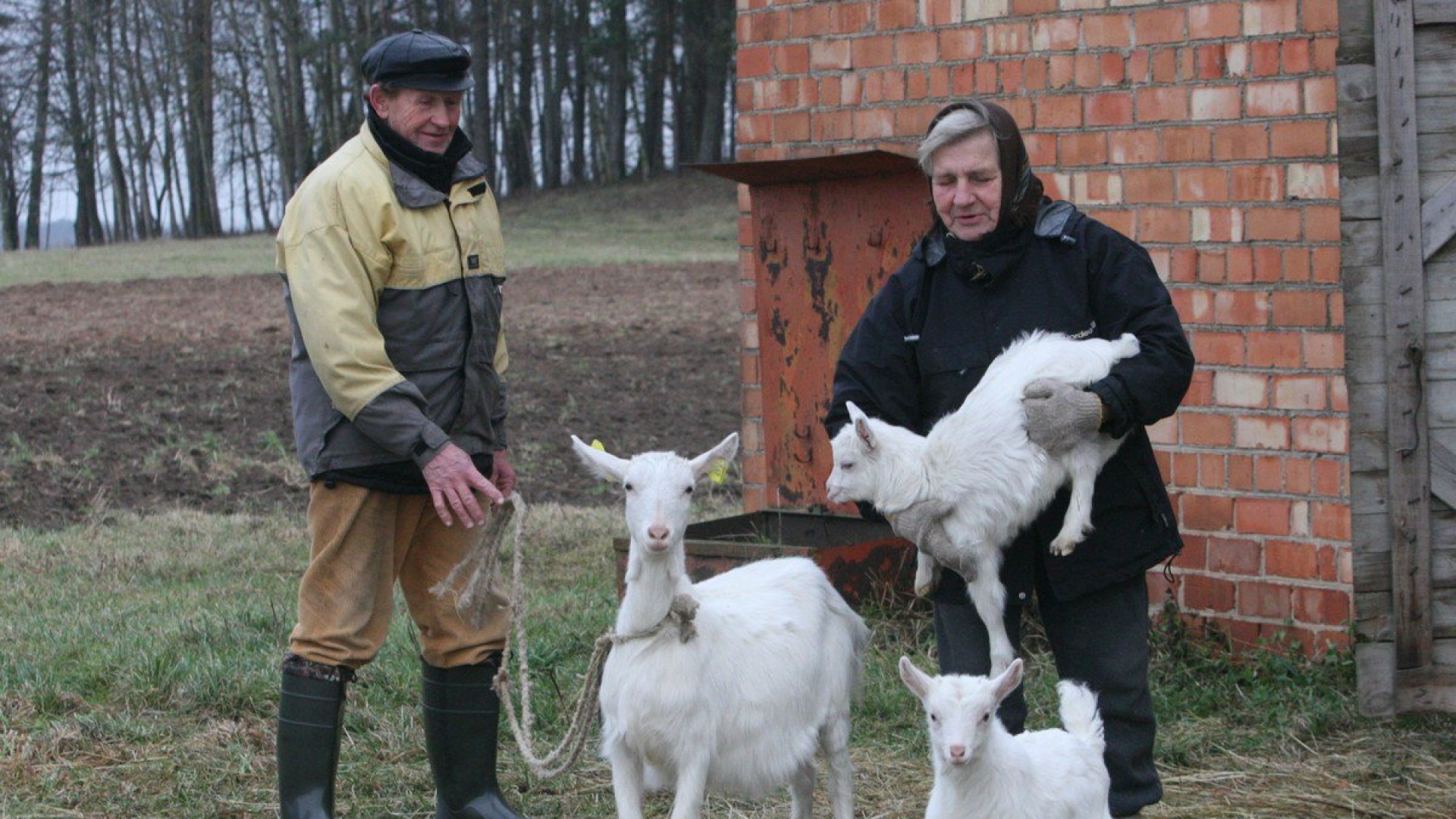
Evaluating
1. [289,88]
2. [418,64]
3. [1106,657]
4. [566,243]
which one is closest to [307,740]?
[418,64]

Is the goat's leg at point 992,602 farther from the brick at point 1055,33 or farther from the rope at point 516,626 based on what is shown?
the brick at point 1055,33

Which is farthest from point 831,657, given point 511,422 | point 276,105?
point 276,105

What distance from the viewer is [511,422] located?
13.3 m

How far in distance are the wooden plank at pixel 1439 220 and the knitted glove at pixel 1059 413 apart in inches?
85.4

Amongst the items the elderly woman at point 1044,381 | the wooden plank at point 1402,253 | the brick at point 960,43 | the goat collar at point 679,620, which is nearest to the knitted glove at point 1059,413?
the elderly woman at point 1044,381

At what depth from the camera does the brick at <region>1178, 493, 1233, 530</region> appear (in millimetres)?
6508

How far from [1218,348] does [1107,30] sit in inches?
54.1

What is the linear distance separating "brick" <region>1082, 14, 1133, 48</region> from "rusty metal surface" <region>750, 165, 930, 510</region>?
94cm

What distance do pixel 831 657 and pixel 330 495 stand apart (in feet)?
4.92

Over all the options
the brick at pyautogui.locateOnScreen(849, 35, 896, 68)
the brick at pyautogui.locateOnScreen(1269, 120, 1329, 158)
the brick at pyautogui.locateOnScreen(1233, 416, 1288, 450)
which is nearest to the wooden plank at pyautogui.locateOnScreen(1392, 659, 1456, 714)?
the brick at pyautogui.locateOnScreen(1233, 416, 1288, 450)

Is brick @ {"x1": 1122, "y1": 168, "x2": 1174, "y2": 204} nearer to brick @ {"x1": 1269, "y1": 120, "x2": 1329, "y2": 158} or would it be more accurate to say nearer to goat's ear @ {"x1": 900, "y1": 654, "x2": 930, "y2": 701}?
brick @ {"x1": 1269, "y1": 120, "x2": 1329, "y2": 158}

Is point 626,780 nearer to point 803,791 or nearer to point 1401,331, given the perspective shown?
point 803,791

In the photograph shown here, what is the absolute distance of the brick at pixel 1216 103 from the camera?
6.36 m

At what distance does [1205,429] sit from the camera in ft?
21.4
